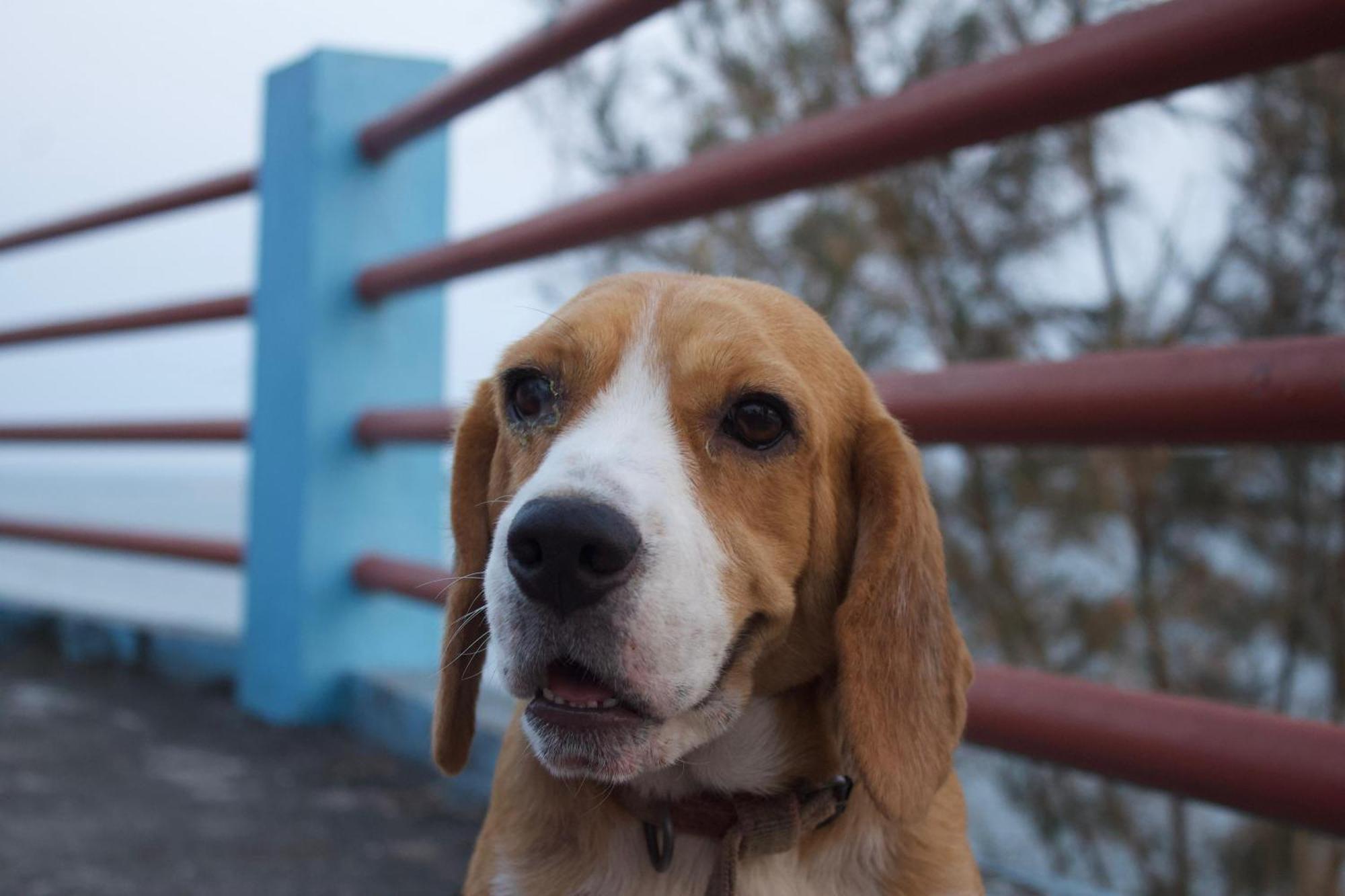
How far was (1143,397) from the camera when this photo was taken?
5.46ft

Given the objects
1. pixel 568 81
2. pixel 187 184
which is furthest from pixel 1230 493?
pixel 187 184

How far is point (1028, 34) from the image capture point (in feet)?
10.3

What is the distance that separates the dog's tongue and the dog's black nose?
3.8 inches

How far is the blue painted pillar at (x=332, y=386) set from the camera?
3.56m

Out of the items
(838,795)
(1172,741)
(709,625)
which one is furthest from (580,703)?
(1172,741)

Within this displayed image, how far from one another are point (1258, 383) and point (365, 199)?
9.59 feet

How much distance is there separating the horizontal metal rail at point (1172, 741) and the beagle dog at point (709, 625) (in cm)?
20

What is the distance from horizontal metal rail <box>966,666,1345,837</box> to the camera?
1.45 metres

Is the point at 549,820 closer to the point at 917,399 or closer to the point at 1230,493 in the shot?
the point at 917,399

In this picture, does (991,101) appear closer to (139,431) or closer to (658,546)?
(658,546)

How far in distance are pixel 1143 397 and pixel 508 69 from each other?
1.93m

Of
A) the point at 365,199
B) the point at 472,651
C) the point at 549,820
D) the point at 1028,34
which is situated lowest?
the point at 549,820

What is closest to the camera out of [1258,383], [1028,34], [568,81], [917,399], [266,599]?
[1258,383]

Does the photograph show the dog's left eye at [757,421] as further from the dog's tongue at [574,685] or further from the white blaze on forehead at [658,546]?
the dog's tongue at [574,685]
